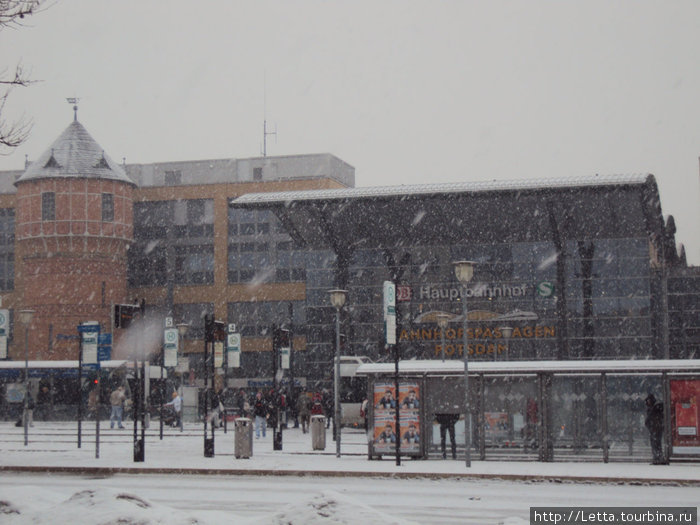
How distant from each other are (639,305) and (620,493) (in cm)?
3826

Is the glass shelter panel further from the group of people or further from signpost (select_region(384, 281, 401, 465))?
the group of people

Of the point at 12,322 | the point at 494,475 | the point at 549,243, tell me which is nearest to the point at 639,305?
the point at 549,243

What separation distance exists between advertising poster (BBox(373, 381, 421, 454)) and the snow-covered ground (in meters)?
0.57

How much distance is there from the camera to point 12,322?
8256cm

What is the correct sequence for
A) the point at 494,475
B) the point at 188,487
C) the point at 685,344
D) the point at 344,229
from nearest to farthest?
the point at 188,487 → the point at 494,475 → the point at 344,229 → the point at 685,344

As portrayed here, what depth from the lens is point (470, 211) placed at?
55844mm

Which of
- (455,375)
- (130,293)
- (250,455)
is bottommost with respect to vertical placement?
(250,455)

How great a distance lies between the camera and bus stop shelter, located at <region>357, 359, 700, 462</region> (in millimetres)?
24344

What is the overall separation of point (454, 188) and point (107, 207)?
31.6 meters

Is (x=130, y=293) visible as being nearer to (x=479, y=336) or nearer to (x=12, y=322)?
(x=12, y=322)

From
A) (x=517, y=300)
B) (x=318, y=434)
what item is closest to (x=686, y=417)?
(x=318, y=434)

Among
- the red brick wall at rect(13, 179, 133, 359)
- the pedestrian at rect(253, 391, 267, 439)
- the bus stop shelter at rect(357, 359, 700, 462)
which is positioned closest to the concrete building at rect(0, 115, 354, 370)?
the red brick wall at rect(13, 179, 133, 359)

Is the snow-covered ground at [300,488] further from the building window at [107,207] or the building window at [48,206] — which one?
the building window at [107,207]

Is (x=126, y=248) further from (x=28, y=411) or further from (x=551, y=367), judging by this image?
(x=551, y=367)
